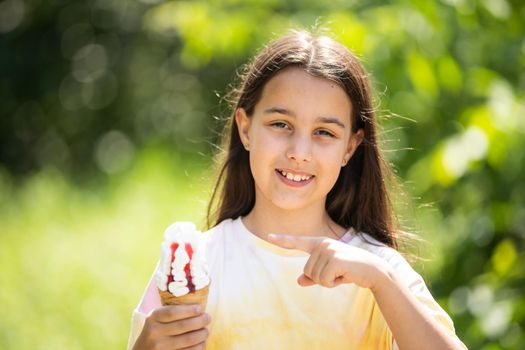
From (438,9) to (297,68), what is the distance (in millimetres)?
1685

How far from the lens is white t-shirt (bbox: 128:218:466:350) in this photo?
2938 millimetres

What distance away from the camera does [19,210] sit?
8.38m

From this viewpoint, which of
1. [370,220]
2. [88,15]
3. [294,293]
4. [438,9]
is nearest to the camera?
[294,293]

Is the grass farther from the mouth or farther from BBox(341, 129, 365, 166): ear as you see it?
the mouth

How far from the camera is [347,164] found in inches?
130

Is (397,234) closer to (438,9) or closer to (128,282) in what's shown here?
(438,9)

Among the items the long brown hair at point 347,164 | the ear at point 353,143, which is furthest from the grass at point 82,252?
the ear at point 353,143

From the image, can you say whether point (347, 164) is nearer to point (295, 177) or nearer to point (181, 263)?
point (295, 177)

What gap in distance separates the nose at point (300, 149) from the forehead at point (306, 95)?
8 centimetres

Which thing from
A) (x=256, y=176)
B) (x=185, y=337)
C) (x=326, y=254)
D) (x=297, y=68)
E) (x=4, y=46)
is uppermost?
(x=4, y=46)

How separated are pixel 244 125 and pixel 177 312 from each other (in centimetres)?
81

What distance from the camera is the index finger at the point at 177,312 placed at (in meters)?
2.63

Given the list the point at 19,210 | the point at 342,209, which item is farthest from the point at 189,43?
the point at 19,210

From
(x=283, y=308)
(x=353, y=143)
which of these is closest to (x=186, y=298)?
(x=283, y=308)
